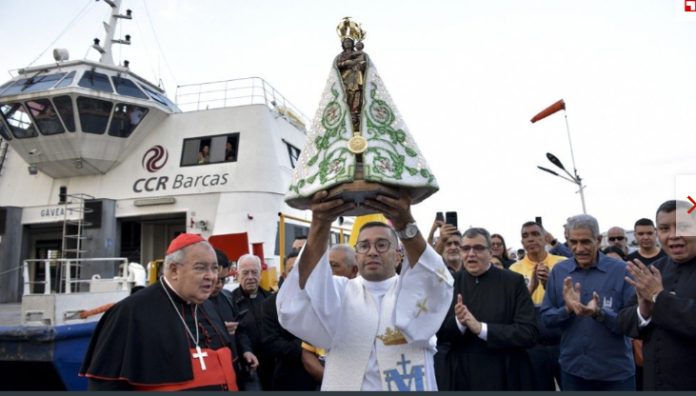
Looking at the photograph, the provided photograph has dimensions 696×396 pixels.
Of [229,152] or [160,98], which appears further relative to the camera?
[160,98]

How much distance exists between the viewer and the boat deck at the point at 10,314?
9313 millimetres

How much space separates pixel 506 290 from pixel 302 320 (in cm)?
198

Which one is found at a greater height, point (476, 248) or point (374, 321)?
point (476, 248)

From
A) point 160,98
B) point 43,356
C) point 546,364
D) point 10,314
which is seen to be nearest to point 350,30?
point 546,364

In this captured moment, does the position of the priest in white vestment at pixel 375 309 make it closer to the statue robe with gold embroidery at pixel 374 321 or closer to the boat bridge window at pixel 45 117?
the statue robe with gold embroidery at pixel 374 321

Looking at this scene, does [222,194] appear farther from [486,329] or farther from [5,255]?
[486,329]

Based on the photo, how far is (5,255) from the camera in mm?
13812

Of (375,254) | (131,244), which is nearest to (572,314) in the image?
(375,254)

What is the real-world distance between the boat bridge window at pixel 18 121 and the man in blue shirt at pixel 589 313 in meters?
14.5

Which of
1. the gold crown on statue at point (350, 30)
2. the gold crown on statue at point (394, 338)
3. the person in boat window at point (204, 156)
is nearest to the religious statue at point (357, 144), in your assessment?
the gold crown on statue at point (350, 30)

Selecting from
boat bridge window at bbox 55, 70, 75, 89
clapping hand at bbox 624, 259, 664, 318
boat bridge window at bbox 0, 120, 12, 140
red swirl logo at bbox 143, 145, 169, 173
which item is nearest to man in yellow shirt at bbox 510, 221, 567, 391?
clapping hand at bbox 624, 259, 664, 318

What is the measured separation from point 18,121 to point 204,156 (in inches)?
211

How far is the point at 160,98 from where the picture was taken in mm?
15461

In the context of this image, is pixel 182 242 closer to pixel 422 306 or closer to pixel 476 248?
pixel 422 306
